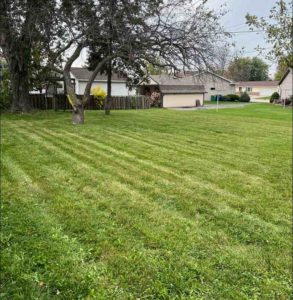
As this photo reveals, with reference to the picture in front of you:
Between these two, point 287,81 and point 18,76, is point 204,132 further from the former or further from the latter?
point 287,81

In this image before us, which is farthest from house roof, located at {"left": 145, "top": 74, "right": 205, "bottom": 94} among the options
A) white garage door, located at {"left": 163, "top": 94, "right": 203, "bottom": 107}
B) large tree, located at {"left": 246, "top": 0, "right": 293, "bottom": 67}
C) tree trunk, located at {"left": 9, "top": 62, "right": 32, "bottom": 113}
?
large tree, located at {"left": 246, "top": 0, "right": 293, "bottom": 67}

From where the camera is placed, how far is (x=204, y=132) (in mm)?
12750

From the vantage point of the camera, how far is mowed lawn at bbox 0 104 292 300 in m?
2.91

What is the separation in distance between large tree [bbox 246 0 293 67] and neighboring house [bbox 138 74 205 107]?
91.1ft

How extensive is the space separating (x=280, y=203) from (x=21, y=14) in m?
13.2

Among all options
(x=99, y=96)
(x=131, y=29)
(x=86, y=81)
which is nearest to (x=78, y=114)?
(x=131, y=29)

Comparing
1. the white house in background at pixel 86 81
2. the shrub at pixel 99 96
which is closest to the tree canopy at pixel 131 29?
the shrub at pixel 99 96

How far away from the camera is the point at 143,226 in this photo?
4.01 meters

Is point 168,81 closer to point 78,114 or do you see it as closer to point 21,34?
point 21,34

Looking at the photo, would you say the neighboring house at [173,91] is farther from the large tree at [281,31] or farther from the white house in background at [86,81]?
the large tree at [281,31]

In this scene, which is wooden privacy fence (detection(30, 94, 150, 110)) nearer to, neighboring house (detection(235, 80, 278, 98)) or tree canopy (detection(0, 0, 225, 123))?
tree canopy (detection(0, 0, 225, 123))

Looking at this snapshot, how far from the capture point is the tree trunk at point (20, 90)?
58.9 ft

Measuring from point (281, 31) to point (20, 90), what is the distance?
1434 cm

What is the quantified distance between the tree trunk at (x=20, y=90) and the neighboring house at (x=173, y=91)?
58.5ft
